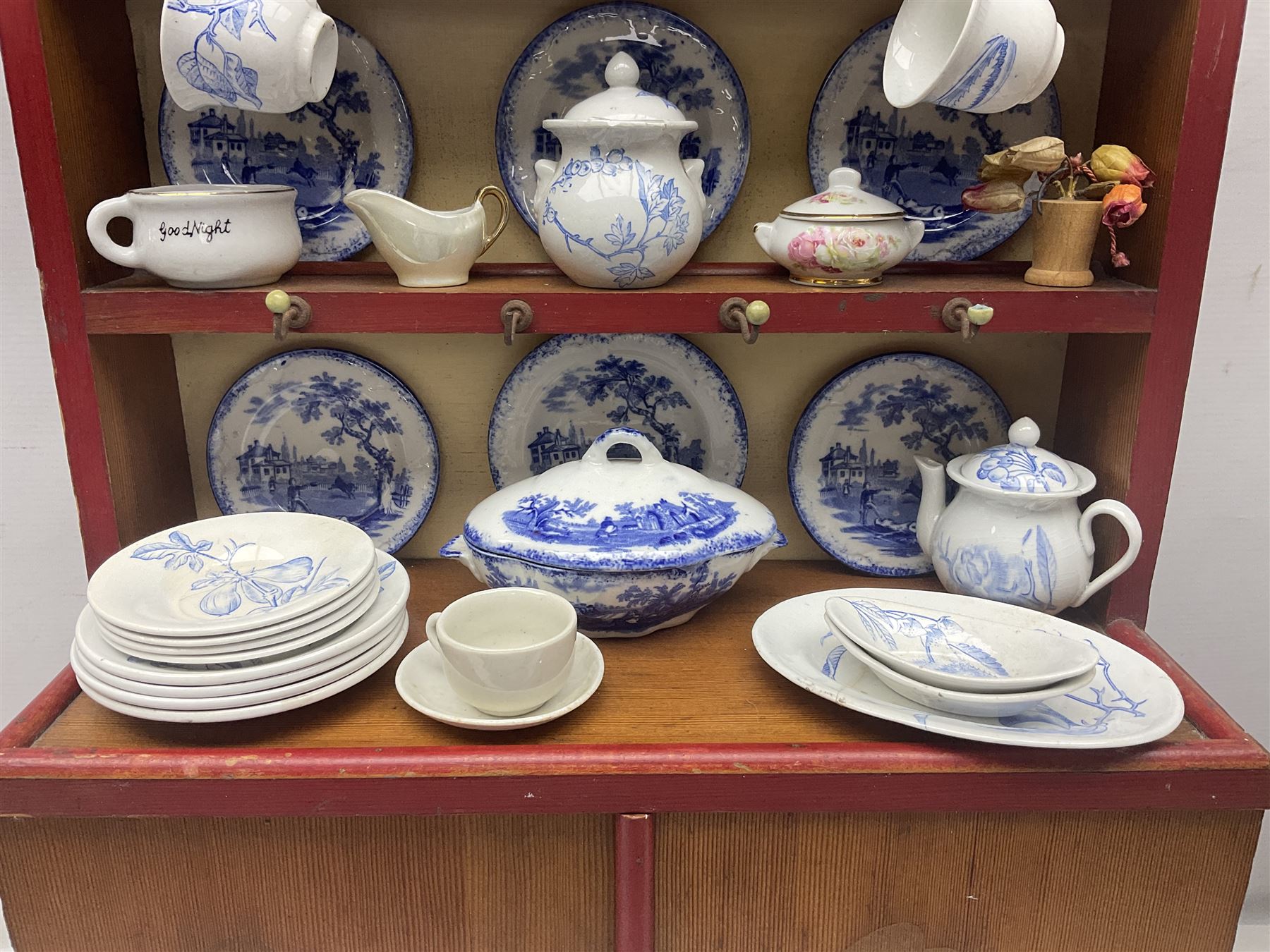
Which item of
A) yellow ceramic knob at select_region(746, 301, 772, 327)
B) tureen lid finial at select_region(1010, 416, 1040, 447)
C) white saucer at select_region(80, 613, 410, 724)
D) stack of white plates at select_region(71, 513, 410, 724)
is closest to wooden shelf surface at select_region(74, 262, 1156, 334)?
yellow ceramic knob at select_region(746, 301, 772, 327)

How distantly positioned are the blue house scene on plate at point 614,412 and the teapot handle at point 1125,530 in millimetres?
426

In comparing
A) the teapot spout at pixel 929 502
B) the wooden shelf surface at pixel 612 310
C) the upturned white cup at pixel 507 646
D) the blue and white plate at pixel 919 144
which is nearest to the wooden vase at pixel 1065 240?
the wooden shelf surface at pixel 612 310

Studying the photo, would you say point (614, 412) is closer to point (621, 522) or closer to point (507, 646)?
point (621, 522)

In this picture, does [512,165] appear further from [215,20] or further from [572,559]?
[572,559]

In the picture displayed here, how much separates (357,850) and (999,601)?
0.66 meters

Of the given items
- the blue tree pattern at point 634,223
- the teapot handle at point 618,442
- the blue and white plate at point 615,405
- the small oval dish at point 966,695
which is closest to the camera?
the small oval dish at point 966,695

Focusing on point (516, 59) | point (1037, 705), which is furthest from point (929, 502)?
point (516, 59)

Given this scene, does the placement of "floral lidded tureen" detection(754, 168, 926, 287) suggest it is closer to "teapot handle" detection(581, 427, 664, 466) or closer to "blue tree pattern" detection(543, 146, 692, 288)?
"blue tree pattern" detection(543, 146, 692, 288)

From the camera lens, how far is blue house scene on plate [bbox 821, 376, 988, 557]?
1137 mm

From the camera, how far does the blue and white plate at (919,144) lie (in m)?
1.02

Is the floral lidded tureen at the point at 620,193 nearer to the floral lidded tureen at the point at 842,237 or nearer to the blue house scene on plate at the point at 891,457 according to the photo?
the floral lidded tureen at the point at 842,237

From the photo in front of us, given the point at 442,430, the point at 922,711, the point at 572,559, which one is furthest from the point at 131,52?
the point at 922,711

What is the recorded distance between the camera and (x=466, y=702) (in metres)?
0.85

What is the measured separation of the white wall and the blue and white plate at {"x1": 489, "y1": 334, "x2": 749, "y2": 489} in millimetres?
598
